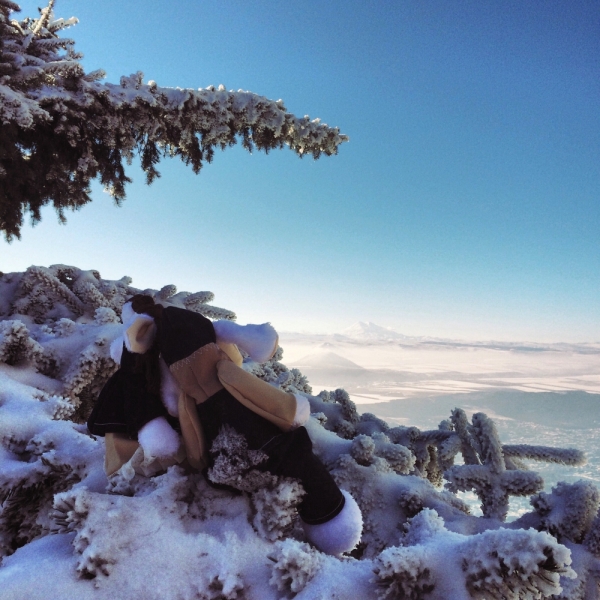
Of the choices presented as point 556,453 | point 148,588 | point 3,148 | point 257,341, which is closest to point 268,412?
point 257,341

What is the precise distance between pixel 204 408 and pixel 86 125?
348cm

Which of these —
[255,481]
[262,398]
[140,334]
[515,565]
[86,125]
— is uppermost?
Result: [86,125]

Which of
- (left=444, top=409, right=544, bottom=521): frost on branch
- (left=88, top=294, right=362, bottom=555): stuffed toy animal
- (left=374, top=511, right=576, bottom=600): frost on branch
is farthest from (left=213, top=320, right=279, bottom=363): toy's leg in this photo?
(left=444, top=409, right=544, bottom=521): frost on branch

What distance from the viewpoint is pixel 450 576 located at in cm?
101

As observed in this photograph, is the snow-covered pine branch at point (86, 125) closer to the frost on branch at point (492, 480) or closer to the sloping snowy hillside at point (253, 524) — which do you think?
the sloping snowy hillside at point (253, 524)

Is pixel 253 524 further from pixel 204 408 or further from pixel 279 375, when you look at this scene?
pixel 279 375

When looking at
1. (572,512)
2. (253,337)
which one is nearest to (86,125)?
(253,337)

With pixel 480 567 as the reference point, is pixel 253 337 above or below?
above

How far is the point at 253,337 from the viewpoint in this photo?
65.9 inches

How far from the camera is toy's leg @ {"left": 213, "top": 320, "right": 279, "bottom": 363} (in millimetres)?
1674

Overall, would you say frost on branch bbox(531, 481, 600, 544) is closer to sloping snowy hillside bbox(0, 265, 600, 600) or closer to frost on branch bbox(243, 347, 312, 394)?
sloping snowy hillside bbox(0, 265, 600, 600)

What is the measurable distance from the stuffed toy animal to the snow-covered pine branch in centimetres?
252

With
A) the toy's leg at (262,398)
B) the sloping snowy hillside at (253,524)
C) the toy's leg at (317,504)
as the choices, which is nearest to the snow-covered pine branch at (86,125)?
the sloping snowy hillside at (253,524)

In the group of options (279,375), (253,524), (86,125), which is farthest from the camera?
(86,125)
